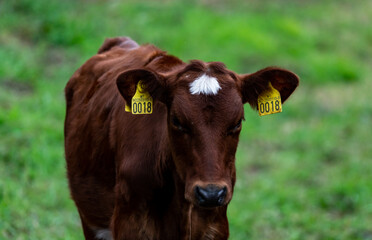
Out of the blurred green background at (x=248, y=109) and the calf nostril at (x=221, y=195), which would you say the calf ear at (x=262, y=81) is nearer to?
the calf nostril at (x=221, y=195)

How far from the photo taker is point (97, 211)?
5.73 m

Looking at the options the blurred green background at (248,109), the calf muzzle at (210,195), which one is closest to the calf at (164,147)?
the calf muzzle at (210,195)

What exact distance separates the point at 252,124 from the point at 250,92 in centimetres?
768

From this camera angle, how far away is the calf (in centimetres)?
450

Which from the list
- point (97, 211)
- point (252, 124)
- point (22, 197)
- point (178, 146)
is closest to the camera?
point (178, 146)

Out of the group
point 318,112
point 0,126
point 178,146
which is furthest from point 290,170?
point 178,146

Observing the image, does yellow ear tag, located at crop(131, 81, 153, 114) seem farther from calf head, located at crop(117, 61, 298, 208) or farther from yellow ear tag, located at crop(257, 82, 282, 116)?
yellow ear tag, located at crop(257, 82, 282, 116)

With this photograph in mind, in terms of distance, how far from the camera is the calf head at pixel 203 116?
4.40 meters

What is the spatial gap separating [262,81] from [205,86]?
1.72ft

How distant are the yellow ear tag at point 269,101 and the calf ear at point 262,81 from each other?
0.11ft

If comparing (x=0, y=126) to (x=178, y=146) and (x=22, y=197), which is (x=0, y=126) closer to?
(x=22, y=197)

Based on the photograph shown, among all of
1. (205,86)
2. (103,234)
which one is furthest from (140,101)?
(103,234)

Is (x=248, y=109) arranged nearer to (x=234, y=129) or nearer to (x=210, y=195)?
(x=234, y=129)

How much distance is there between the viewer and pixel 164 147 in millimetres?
4891
